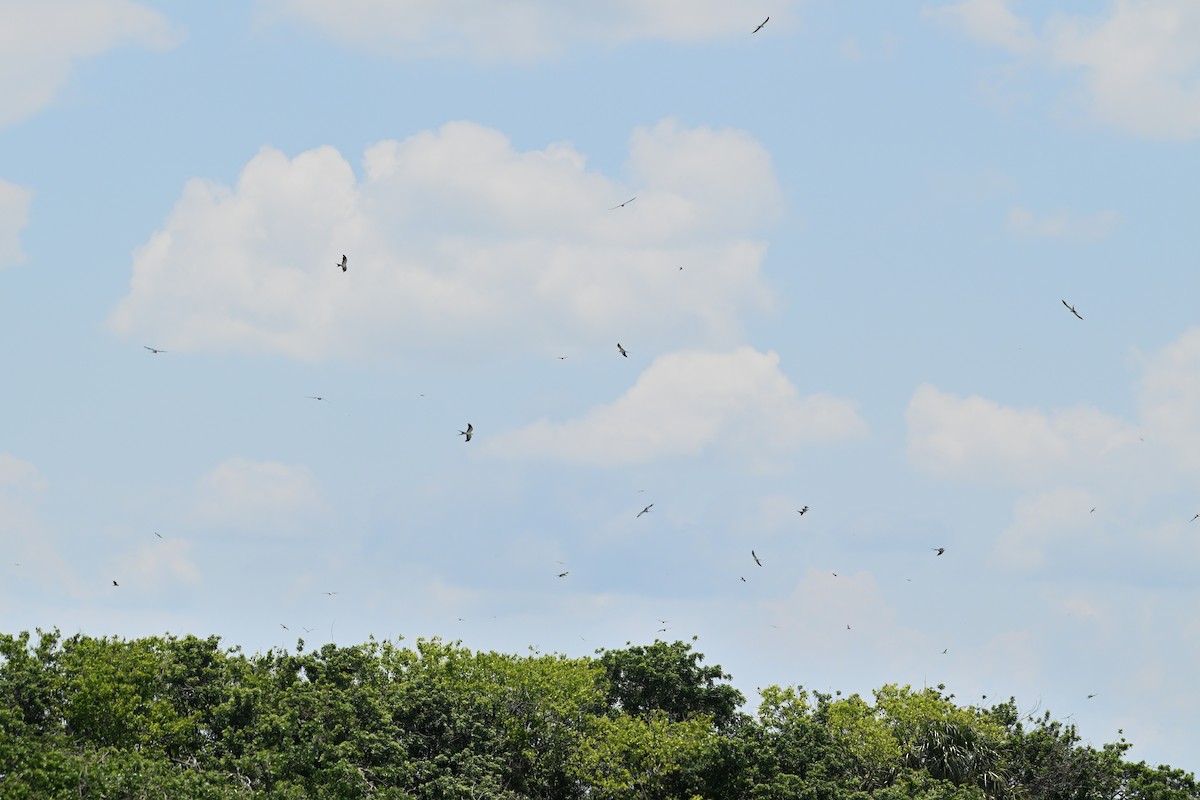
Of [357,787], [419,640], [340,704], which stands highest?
[419,640]

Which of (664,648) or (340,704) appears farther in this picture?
(664,648)

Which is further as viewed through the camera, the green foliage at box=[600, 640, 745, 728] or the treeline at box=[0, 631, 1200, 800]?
the green foliage at box=[600, 640, 745, 728]

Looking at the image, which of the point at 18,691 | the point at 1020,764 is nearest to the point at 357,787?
the point at 18,691

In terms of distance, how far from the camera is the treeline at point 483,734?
128 ft

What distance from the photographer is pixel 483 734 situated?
41.7 metres

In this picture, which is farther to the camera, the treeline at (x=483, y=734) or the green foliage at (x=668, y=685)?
the green foliage at (x=668, y=685)

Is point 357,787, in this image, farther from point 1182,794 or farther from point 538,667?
point 1182,794

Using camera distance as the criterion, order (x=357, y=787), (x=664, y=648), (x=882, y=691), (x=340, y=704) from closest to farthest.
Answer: (x=357, y=787) → (x=340, y=704) → (x=882, y=691) → (x=664, y=648)

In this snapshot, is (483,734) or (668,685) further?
(668,685)

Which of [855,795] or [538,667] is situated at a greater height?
[538,667]

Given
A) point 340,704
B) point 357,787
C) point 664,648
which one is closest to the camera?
point 357,787

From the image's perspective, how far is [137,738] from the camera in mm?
39656

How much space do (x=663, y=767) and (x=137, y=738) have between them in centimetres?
1445

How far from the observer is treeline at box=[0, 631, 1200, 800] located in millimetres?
39156
